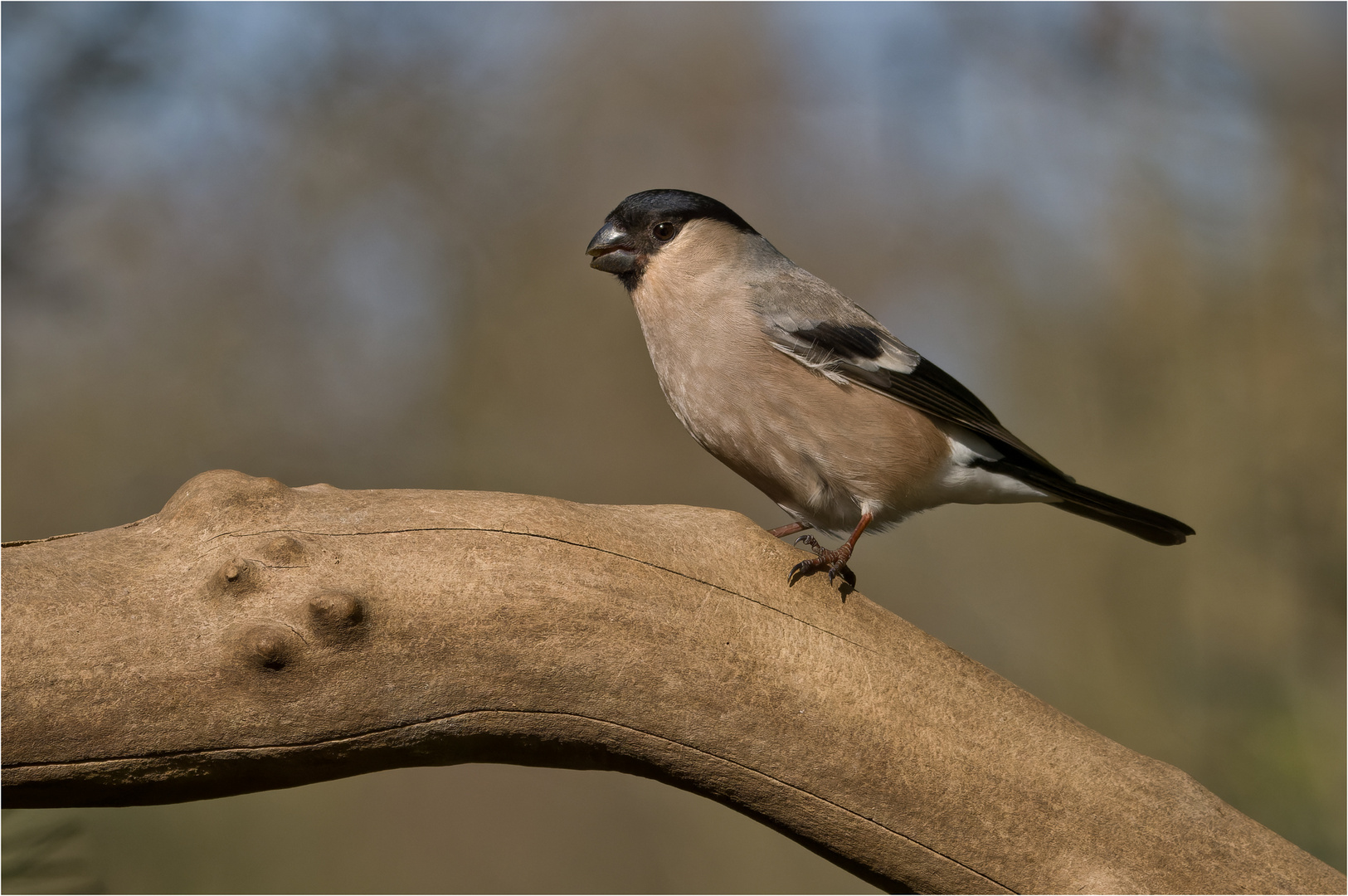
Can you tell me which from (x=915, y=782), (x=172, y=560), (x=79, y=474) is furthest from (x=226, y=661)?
(x=79, y=474)

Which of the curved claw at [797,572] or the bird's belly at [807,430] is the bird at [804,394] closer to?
the bird's belly at [807,430]

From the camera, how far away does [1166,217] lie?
4.93 meters

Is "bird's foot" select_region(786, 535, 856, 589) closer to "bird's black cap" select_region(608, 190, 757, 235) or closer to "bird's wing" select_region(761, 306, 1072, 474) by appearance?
"bird's wing" select_region(761, 306, 1072, 474)

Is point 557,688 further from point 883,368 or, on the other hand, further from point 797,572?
point 883,368

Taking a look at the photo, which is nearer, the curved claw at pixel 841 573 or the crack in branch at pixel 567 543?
the crack in branch at pixel 567 543

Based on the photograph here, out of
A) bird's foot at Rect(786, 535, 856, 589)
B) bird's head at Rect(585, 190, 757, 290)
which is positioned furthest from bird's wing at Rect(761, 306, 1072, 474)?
bird's foot at Rect(786, 535, 856, 589)

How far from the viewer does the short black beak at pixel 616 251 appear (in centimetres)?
250

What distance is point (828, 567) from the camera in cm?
193

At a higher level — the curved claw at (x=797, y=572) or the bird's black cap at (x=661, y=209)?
the bird's black cap at (x=661, y=209)

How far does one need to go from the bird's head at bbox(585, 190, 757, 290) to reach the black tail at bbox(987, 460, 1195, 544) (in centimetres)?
118

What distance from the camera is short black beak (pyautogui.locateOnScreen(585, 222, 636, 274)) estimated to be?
2502mm

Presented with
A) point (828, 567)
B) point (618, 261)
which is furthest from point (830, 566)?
point (618, 261)

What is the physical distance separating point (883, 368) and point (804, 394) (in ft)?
0.96

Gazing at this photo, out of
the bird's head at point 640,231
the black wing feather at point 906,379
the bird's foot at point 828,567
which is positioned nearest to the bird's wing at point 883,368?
the black wing feather at point 906,379
